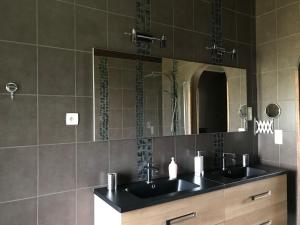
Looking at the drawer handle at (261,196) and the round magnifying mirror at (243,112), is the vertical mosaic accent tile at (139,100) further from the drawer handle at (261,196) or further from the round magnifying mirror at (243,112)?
the round magnifying mirror at (243,112)

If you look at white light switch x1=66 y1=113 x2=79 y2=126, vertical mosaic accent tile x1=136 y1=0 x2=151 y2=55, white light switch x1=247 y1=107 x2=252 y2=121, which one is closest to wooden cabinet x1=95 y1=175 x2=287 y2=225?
white light switch x1=66 y1=113 x2=79 y2=126

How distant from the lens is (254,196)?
2.01 meters

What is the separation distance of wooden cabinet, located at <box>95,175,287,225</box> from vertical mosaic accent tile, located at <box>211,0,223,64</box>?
123 centimetres

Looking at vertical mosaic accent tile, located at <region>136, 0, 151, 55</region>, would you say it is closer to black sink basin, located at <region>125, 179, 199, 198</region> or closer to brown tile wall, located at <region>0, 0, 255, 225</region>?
brown tile wall, located at <region>0, 0, 255, 225</region>

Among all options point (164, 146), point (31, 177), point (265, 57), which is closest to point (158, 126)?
point (164, 146)

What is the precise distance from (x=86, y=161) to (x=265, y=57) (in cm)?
215

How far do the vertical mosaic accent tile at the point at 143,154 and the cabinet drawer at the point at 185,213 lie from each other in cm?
→ 47

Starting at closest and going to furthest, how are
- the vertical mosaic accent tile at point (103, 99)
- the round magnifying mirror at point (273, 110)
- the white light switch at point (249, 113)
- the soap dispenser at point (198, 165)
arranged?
the vertical mosaic accent tile at point (103, 99) → the soap dispenser at point (198, 165) → the round magnifying mirror at point (273, 110) → the white light switch at point (249, 113)

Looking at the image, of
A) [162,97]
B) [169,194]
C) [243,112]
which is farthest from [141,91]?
[243,112]

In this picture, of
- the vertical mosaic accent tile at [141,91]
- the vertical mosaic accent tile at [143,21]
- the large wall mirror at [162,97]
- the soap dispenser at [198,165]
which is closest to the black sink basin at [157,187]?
the vertical mosaic accent tile at [141,91]

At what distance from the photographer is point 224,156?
2.44 m

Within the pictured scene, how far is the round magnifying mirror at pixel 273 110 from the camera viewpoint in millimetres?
2525

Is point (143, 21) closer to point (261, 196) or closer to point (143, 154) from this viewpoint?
point (143, 154)

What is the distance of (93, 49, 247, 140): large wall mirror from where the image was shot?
6.03 feet
